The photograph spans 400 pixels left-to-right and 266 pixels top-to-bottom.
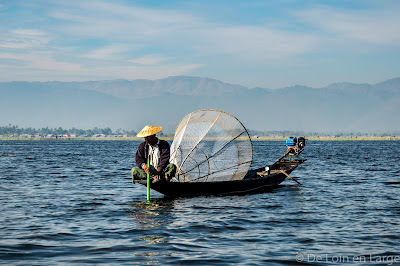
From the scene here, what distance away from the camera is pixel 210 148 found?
23031mm

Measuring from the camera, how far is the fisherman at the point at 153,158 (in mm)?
18375

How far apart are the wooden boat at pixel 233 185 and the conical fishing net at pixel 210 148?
847mm

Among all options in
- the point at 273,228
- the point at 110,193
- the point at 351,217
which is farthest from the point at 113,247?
the point at 110,193

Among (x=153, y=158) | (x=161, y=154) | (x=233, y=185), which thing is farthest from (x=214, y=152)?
(x=161, y=154)

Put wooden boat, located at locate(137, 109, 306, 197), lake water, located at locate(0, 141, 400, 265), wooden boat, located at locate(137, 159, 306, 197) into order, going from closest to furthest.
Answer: lake water, located at locate(0, 141, 400, 265) → wooden boat, located at locate(137, 159, 306, 197) → wooden boat, located at locate(137, 109, 306, 197)

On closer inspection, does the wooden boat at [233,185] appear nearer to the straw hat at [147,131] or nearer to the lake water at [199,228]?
the lake water at [199,228]

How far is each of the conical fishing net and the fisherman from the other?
122 inches

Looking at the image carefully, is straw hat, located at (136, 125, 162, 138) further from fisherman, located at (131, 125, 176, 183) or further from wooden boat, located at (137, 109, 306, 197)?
wooden boat, located at (137, 109, 306, 197)

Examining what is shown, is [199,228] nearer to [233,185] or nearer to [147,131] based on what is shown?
[147,131]

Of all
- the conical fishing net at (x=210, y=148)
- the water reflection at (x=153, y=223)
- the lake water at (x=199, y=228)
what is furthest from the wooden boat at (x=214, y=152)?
the water reflection at (x=153, y=223)

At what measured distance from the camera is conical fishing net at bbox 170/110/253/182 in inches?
878

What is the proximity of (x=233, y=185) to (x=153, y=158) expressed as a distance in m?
4.87

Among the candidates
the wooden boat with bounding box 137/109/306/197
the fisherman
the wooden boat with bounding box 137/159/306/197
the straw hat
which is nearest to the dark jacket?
the fisherman

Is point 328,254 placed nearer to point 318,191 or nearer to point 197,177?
point 197,177
